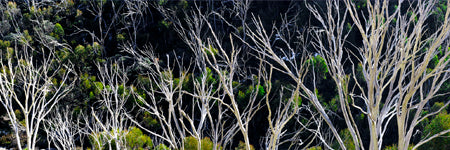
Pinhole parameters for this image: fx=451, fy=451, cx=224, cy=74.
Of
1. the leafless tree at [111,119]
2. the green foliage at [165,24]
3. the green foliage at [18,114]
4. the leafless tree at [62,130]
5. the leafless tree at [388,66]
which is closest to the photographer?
the leafless tree at [388,66]

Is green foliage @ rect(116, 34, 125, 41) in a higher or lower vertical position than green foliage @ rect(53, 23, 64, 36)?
lower

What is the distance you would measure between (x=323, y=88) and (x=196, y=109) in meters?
3.91

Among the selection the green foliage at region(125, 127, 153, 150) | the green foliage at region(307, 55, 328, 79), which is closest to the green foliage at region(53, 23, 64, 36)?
the green foliage at region(125, 127, 153, 150)

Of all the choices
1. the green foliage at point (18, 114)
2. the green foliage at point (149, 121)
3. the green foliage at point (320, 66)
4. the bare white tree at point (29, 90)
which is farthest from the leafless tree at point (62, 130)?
the green foliage at point (320, 66)

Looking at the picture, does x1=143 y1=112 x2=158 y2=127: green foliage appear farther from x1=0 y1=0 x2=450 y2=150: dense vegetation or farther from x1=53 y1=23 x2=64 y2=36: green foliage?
x1=53 y1=23 x2=64 y2=36: green foliage

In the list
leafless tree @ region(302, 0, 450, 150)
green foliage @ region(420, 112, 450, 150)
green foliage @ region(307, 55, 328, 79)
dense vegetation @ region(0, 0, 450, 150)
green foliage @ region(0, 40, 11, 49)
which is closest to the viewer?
leafless tree @ region(302, 0, 450, 150)

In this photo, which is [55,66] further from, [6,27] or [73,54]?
[6,27]

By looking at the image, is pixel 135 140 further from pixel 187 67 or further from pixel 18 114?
pixel 187 67

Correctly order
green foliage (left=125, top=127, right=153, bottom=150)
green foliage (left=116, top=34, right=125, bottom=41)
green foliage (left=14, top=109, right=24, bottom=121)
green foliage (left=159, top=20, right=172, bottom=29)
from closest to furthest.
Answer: green foliage (left=125, top=127, right=153, bottom=150)
green foliage (left=14, top=109, right=24, bottom=121)
green foliage (left=116, top=34, right=125, bottom=41)
green foliage (left=159, top=20, right=172, bottom=29)

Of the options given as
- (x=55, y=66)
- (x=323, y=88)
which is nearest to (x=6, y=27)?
(x=55, y=66)

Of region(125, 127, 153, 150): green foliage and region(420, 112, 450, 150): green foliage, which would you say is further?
region(125, 127, 153, 150): green foliage

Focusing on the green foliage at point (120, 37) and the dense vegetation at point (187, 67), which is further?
the green foliage at point (120, 37)

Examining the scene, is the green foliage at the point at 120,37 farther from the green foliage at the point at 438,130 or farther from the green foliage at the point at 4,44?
the green foliage at the point at 438,130

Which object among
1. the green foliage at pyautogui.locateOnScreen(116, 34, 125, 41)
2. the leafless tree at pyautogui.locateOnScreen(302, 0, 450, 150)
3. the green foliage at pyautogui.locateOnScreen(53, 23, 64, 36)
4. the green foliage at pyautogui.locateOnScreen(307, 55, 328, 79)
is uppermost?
Result: the leafless tree at pyautogui.locateOnScreen(302, 0, 450, 150)
